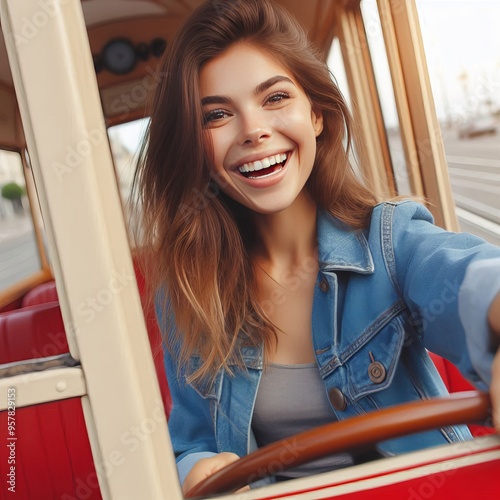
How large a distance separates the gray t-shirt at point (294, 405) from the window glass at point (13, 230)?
26.8 inches

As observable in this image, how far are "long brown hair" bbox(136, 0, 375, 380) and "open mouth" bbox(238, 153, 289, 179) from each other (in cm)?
9

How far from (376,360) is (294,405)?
0.22m

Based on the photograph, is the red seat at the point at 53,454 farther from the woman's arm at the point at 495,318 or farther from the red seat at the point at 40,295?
the red seat at the point at 40,295

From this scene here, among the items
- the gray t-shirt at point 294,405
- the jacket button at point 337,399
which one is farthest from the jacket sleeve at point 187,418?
the jacket button at point 337,399

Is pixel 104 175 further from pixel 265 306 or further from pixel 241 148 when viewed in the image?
pixel 265 306

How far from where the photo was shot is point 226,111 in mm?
1176

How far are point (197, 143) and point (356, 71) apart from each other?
1.29 meters

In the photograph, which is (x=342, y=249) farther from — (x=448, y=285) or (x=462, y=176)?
(x=462, y=176)

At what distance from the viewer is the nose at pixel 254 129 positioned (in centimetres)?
114

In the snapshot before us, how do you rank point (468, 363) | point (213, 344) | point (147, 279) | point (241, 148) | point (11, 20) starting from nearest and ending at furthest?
point (11, 20) → point (468, 363) → point (241, 148) → point (213, 344) → point (147, 279)

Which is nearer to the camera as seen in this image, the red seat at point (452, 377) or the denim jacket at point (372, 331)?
the denim jacket at point (372, 331)

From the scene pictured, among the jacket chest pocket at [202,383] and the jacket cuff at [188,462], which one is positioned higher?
the jacket chest pocket at [202,383]

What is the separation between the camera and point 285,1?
6.66 ft

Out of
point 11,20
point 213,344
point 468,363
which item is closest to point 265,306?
point 213,344
